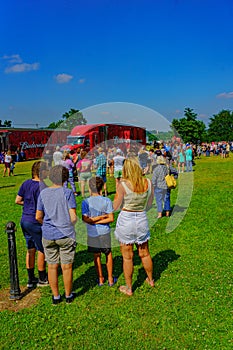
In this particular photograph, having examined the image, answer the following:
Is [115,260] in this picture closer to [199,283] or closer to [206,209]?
[199,283]

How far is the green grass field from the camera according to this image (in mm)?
3771

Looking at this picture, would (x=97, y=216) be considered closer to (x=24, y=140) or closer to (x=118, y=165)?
(x=118, y=165)

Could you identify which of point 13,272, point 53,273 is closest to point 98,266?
point 53,273

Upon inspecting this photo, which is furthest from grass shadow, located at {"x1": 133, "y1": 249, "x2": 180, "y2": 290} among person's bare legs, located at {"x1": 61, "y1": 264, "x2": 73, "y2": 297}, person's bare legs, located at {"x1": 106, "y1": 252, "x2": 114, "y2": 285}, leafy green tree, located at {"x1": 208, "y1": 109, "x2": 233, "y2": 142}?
leafy green tree, located at {"x1": 208, "y1": 109, "x2": 233, "y2": 142}

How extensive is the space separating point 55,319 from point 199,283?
226 cm

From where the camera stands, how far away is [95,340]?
149 inches

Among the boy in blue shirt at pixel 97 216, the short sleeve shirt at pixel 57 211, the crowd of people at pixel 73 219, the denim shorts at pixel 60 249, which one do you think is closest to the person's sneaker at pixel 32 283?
the crowd of people at pixel 73 219

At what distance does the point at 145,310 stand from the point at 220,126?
123 metres

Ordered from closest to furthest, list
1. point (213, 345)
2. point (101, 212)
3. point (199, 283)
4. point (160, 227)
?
point (213, 345), point (101, 212), point (199, 283), point (160, 227)

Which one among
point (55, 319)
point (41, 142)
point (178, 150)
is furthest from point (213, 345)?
point (41, 142)

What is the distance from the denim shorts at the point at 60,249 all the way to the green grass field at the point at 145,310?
705 millimetres

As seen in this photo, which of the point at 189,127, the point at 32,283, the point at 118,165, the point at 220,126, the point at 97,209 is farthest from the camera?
the point at 220,126

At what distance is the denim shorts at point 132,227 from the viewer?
452 centimetres

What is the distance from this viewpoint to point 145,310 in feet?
14.3
